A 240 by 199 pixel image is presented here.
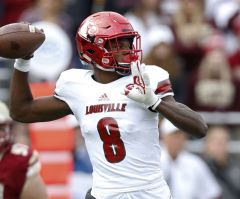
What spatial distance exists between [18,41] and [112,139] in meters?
0.73

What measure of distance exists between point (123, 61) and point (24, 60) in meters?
0.64

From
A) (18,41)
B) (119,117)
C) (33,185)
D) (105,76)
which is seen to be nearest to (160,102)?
(119,117)

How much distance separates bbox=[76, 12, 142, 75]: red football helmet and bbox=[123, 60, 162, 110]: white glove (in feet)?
0.55

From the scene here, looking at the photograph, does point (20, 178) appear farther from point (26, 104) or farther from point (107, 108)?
point (107, 108)

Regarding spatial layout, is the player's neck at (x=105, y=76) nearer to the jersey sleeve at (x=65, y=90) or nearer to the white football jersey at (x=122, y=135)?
the white football jersey at (x=122, y=135)

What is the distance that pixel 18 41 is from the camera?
216 inches

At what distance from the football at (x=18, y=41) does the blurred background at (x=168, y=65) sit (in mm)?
3314

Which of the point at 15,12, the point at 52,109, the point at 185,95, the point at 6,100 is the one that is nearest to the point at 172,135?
the point at 185,95

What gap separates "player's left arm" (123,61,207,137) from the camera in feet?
16.9

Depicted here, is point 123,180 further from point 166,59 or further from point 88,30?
point 166,59

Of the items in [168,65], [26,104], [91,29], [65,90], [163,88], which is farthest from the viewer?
[168,65]

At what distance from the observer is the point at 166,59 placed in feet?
33.8

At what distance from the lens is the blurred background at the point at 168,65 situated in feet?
29.3

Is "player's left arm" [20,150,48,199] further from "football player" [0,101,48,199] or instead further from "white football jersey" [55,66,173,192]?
"white football jersey" [55,66,173,192]
